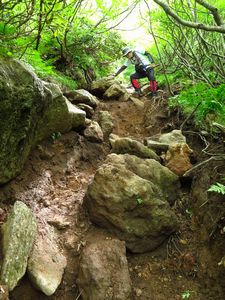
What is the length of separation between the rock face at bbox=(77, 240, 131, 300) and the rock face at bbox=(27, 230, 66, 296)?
0.25 meters

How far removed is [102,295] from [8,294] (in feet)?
2.95

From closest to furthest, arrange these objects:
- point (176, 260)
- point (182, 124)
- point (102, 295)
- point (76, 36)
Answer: point (102, 295), point (176, 260), point (182, 124), point (76, 36)

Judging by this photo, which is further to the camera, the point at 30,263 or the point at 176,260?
the point at 176,260

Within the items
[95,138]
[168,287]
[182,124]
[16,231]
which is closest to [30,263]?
[16,231]

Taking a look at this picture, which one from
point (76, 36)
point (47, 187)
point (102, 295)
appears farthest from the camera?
point (76, 36)

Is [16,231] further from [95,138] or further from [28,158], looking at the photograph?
[95,138]

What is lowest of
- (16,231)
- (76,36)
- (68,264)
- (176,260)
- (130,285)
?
(176,260)

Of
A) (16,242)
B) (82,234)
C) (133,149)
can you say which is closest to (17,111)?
(16,242)

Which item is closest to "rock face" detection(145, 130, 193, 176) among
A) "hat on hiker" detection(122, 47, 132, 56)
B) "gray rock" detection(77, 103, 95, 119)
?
"gray rock" detection(77, 103, 95, 119)

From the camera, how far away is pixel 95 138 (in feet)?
17.5

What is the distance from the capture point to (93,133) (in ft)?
17.6

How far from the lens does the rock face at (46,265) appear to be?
2713mm

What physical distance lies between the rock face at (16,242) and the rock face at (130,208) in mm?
851

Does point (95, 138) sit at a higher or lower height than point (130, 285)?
higher
